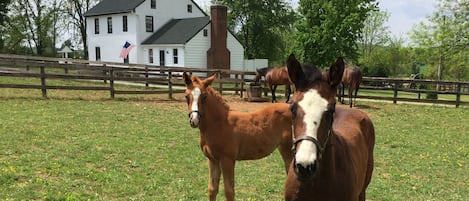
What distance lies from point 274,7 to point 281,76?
Result: 87.4ft

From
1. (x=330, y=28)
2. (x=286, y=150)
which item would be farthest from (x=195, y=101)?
(x=330, y=28)

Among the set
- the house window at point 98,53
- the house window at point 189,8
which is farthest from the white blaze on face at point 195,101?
the house window at point 98,53

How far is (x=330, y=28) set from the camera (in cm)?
2808

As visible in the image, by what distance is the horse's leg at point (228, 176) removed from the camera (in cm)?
475

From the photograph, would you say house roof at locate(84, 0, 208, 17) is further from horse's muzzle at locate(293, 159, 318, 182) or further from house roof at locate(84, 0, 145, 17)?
horse's muzzle at locate(293, 159, 318, 182)

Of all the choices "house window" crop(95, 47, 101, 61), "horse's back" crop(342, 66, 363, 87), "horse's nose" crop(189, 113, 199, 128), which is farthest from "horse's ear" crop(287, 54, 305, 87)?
"house window" crop(95, 47, 101, 61)

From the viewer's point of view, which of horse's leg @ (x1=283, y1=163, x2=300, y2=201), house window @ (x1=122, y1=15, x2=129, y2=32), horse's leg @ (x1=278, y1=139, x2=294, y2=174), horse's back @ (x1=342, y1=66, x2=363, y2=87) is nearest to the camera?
horse's leg @ (x1=283, y1=163, x2=300, y2=201)

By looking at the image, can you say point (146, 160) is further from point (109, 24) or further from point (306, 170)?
point (109, 24)

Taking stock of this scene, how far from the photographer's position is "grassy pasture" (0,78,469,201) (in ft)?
18.5

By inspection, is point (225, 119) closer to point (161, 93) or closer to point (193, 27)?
point (161, 93)

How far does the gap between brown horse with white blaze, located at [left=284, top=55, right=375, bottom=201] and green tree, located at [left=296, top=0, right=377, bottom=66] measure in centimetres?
2525

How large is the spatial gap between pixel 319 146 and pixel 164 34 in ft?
103

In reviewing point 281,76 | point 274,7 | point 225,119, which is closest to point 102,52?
point 274,7

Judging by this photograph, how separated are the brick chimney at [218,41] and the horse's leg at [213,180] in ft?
87.2
